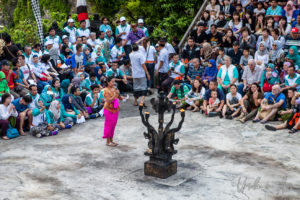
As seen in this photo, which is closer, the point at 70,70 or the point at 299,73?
the point at 299,73

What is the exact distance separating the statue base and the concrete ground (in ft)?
0.45

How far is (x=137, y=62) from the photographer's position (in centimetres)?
1369

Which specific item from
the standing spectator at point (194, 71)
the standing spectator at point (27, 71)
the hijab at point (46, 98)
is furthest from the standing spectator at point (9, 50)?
the standing spectator at point (194, 71)

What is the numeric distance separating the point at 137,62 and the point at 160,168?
19.7ft

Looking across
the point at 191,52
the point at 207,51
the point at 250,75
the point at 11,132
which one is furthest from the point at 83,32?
the point at 250,75

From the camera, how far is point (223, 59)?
14.7m

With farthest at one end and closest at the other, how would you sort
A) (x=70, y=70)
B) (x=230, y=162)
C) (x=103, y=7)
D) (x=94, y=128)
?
(x=103, y=7)
(x=70, y=70)
(x=94, y=128)
(x=230, y=162)

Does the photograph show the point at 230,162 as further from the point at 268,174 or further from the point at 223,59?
the point at 223,59

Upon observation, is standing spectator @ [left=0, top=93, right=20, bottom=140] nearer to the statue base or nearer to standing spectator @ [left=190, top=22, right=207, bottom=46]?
the statue base

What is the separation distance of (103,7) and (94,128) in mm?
12649

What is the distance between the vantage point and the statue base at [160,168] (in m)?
8.25

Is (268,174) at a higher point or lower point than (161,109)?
lower

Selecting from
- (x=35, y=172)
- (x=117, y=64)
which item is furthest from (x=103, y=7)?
(x=35, y=172)

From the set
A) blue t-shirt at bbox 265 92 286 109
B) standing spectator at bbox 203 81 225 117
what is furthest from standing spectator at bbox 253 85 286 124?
standing spectator at bbox 203 81 225 117
